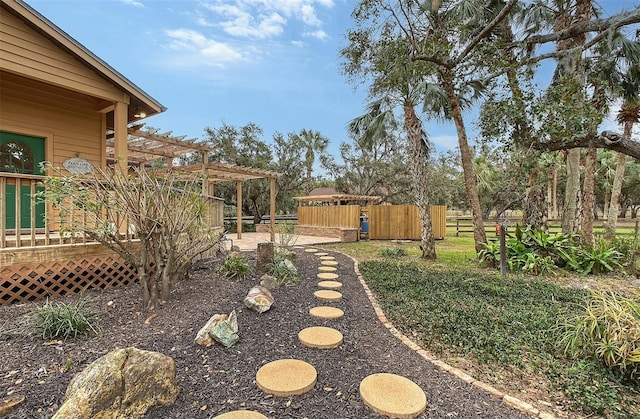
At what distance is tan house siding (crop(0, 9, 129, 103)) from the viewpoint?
13.6 feet

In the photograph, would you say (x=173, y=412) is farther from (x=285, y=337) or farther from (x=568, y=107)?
(x=568, y=107)

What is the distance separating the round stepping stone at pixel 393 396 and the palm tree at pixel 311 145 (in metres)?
18.8

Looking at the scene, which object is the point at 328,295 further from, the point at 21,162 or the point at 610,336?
the point at 21,162

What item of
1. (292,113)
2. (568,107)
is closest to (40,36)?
(568,107)

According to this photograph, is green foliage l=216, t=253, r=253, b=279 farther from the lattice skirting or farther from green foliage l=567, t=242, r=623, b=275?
green foliage l=567, t=242, r=623, b=275

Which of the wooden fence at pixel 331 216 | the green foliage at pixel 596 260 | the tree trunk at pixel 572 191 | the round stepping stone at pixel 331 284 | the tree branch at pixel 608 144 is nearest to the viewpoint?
the round stepping stone at pixel 331 284

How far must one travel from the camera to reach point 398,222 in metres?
12.9

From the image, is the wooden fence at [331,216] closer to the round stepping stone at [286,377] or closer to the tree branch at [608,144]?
the tree branch at [608,144]

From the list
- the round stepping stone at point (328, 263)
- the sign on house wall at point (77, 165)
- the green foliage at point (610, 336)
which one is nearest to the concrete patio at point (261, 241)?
the round stepping stone at point (328, 263)

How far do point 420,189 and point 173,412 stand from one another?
733 cm

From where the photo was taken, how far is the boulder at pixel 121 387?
5.31 feet

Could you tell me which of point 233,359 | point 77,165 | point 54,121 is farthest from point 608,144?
point 54,121

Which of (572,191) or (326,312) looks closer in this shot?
(326,312)

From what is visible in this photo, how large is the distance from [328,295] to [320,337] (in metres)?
1.38
